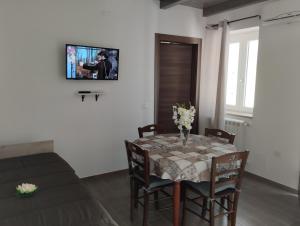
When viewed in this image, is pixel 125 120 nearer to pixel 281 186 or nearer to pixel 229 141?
pixel 229 141

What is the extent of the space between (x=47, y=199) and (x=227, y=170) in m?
1.49

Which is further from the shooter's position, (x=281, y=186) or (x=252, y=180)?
(x=252, y=180)

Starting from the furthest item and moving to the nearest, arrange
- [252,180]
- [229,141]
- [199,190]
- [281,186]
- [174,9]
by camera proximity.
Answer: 1. [174,9]
2. [252,180]
3. [281,186]
4. [229,141]
5. [199,190]

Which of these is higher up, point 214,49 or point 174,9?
point 174,9

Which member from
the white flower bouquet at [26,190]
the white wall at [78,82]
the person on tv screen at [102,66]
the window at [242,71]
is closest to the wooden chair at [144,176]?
the white flower bouquet at [26,190]

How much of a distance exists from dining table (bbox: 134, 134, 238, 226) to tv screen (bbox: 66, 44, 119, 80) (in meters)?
1.21

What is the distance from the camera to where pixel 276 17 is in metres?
3.52

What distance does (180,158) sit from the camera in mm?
2355

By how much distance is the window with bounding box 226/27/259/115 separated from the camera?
4266 millimetres

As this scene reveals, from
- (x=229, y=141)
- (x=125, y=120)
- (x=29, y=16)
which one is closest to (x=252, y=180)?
(x=229, y=141)

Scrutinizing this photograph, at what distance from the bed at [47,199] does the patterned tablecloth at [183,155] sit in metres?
0.66

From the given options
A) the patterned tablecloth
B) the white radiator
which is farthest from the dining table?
the white radiator

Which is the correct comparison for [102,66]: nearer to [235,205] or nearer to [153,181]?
[153,181]

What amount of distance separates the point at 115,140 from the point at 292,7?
3013mm
